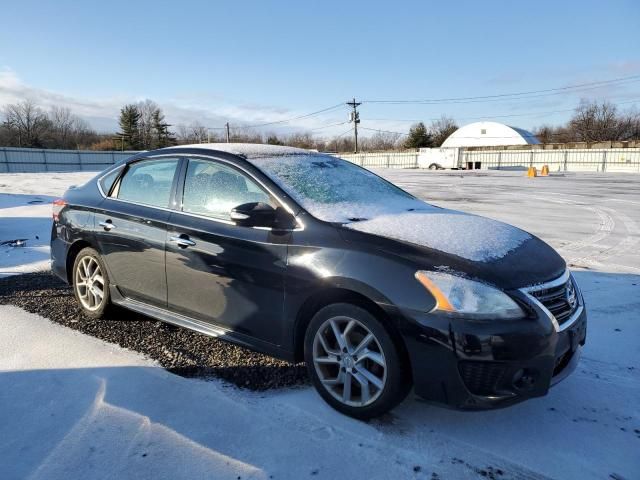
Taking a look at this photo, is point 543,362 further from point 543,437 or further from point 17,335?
point 17,335

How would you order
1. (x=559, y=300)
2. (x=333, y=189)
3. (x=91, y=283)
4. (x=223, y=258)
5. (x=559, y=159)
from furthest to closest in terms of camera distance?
1. (x=559, y=159)
2. (x=91, y=283)
3. (x=333, y=189)
4. (x=223, y=258)
5. (x=559, y=300)

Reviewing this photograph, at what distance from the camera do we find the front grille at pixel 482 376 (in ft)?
7.79

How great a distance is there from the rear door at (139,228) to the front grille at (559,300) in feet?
8.49

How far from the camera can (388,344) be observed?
8.39 ft

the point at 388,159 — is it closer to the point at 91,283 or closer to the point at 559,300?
the point at 91,283

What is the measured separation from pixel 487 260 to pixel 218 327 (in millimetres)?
1866

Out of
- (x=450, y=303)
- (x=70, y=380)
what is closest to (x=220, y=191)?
(x=70, y=380)

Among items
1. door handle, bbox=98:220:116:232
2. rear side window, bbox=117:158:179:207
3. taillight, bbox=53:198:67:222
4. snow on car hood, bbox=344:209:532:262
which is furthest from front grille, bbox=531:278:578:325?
taillight, bbox=53:198:67:222

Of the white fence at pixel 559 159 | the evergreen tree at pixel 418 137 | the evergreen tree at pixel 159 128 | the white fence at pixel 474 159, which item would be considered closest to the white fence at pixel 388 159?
the white fence at pixel 474 159

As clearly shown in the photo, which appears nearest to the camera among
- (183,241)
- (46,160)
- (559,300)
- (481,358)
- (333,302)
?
(481,358)

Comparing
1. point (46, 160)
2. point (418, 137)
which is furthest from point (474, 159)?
point (46, 160)

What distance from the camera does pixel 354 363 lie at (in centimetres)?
273

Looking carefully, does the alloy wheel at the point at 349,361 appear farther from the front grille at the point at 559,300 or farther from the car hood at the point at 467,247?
the front grille at the point at 559,300

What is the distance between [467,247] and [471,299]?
16.3 inches
